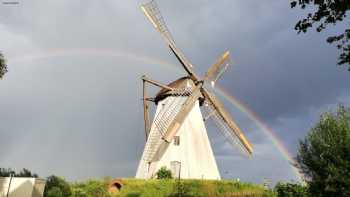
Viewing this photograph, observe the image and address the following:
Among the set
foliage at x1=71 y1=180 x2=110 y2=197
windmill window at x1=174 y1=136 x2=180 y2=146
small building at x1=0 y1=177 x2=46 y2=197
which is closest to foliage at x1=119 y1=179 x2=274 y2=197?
foliage at x1=71 y1=180 x2=110 y2=197

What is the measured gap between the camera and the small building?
33562 millimetres

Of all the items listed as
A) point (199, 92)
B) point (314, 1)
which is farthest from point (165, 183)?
point (314, 1)

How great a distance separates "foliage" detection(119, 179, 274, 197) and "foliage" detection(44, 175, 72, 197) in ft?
18.4

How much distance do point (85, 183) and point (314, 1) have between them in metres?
31.8

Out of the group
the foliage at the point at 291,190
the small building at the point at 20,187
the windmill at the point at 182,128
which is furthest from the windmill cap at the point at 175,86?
the foliage at the point at 291,190

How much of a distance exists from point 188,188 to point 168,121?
10.5 meters

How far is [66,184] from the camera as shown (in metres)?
35.8

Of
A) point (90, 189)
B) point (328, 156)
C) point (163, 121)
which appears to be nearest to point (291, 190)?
point (328, 156)

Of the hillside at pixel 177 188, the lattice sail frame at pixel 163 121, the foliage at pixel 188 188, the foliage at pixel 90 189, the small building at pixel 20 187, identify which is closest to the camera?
the hillside at pixel 177 188

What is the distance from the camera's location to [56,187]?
111ft

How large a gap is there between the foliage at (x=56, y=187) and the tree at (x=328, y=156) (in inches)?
842

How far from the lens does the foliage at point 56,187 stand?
33.1 meters

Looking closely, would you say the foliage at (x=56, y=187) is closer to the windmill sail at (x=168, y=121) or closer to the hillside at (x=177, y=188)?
the hillside at (x=177, y=188)

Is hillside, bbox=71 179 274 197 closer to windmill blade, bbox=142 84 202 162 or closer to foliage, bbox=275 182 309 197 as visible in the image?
foliage, bbox=275 182 309 197
